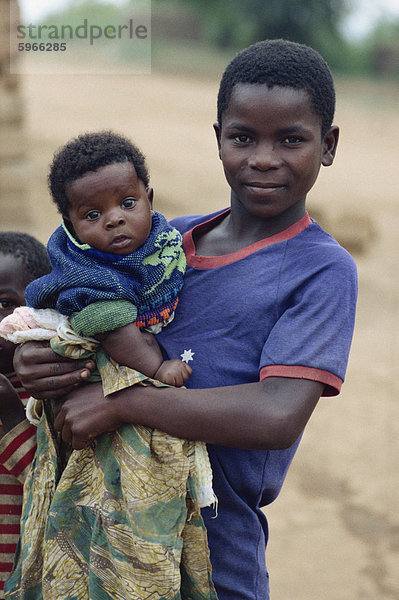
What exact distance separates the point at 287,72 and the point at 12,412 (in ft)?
3.35

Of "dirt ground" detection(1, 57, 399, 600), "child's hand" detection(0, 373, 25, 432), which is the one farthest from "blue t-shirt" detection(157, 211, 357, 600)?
"dirt ground" detection(1, 57, 399, 600)

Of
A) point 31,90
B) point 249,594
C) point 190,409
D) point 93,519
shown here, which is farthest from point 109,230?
point 31,90

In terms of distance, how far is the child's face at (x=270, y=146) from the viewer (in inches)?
59.9

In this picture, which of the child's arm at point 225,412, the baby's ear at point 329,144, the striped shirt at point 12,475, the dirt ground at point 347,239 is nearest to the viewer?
the child's arm at point 225,412

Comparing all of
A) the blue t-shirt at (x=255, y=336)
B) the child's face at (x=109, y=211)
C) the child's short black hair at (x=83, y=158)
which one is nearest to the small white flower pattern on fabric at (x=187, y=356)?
the blue t-shirt at (x=255, y=336)

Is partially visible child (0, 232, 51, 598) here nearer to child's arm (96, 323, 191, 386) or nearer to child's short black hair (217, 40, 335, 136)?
child's arm (96, 323, 191, 386)

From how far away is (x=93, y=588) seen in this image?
153 cm

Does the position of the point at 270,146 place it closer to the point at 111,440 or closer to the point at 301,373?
the point at 301,373

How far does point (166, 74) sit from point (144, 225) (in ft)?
74.7

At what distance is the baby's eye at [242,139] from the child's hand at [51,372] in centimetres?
56

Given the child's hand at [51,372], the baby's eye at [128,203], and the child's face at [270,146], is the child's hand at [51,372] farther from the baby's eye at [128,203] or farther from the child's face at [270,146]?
the child's face at [270,146]

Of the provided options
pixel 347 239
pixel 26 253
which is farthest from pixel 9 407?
pixel 347 239

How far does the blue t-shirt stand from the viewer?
1.45 metres

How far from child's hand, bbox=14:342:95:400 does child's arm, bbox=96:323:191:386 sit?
0.28 ft
